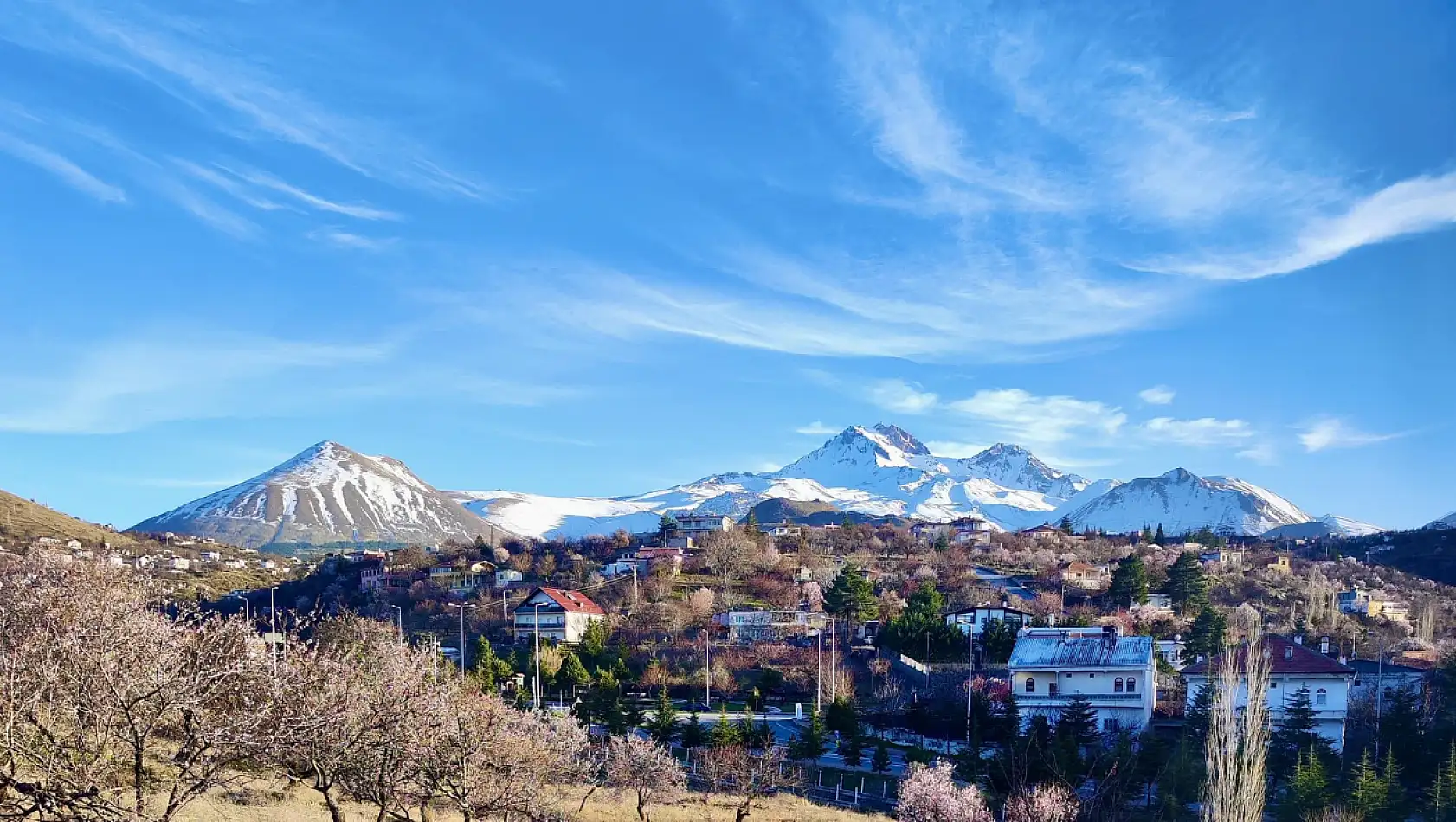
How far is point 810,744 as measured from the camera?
36.4 meters

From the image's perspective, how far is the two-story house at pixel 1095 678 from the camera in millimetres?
41750

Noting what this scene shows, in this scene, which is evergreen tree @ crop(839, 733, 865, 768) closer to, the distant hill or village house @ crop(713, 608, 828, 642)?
village house @ crop(713, 608, 828, 642)

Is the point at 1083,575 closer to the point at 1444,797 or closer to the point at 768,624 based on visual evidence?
the point at 768,624

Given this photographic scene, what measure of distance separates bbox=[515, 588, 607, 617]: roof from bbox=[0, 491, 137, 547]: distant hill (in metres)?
65.0

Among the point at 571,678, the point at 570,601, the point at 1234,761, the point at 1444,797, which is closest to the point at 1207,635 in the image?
the point at 1444,797

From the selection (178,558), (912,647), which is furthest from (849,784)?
(178,558)

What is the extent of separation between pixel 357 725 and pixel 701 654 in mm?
37191

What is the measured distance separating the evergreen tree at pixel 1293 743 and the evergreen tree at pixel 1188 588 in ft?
93.5

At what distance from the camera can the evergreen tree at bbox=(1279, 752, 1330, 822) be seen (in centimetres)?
2784

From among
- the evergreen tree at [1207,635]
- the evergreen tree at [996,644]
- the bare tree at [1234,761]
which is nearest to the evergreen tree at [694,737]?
the bare tree at [1234,761]

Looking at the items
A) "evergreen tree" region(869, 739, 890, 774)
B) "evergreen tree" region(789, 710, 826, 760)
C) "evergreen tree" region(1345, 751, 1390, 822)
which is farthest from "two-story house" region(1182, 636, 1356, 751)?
"evergreen tree" region(789, 710, 826, 760)

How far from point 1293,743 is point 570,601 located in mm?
41972

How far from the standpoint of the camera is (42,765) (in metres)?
10.4

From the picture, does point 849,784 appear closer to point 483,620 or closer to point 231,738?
point 231,738
